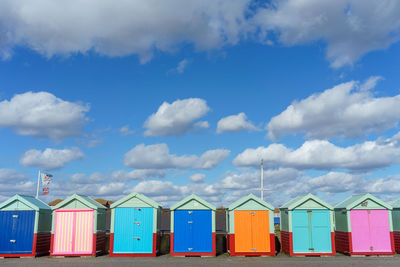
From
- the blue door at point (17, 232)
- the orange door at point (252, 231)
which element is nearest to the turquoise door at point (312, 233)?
the orange door at point (252, 231)

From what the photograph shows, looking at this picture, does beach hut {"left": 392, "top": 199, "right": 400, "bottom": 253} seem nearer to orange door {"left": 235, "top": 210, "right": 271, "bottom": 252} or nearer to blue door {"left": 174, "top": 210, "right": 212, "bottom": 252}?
orange door {"left": 235, "top": 210, "right": 271, "bottom": 252}

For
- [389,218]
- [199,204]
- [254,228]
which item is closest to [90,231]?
[199,204]

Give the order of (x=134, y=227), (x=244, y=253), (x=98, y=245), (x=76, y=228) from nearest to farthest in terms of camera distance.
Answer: (x=244, y=253)
(x=134, y=227)
(x=76, y=228)
(x=98, y=245)

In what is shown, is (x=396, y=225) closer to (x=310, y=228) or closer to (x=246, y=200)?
(x=310, y=228)

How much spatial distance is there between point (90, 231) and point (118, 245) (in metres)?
1.85

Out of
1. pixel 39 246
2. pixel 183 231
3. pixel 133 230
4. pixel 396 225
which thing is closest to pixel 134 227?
pixel 133 230

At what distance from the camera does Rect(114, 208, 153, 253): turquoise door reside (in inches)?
851

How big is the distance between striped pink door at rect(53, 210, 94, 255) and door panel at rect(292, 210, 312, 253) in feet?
39.0

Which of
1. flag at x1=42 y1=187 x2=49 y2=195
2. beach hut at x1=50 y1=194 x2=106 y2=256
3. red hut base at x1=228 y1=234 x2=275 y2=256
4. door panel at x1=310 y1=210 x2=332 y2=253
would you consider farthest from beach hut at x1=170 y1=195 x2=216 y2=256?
flag at x1=42 y1=187 x2=49 y2=195

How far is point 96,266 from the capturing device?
1827 centimetres

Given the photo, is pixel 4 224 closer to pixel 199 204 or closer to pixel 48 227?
pixel 48 227

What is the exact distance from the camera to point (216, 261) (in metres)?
19.9

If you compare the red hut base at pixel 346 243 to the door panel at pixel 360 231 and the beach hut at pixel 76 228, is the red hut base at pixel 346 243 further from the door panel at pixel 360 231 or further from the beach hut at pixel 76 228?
the beach hut at pixel 76 228

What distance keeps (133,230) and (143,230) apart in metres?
0.58
